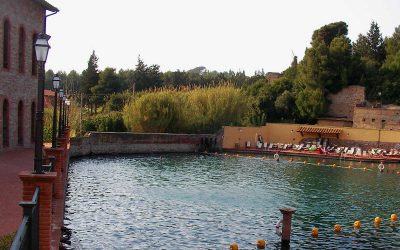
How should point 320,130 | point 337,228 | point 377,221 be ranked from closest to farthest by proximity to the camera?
point 337,228 → point 377,221 → point 320,130

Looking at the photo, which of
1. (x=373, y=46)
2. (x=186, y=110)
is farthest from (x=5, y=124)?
(x=373, y=46)

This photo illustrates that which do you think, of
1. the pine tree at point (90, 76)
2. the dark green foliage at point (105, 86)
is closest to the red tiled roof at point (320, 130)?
the dark green foliage at point (105, 86)

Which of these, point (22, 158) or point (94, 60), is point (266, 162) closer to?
point (22, 158)

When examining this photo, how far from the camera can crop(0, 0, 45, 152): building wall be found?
25500 millimetres

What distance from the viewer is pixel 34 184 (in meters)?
9.27

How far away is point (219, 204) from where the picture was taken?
23.3 meters

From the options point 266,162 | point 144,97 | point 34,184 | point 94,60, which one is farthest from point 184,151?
point 94,60

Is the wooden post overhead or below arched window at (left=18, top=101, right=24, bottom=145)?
below

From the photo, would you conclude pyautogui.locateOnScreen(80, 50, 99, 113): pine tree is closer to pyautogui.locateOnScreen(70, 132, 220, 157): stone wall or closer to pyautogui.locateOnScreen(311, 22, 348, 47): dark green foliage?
pyautogui.locateOnScreen(311, 22, 348, 47): dark green foliage

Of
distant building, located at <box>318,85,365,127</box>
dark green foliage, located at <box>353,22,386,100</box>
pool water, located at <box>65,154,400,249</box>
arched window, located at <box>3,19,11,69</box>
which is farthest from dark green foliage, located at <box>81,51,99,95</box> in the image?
arched window, located at <box>3,19,11,69</box>

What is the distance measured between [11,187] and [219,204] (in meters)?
10.6

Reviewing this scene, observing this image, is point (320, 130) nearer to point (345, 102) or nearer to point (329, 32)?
point (345, 102)

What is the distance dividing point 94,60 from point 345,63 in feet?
161

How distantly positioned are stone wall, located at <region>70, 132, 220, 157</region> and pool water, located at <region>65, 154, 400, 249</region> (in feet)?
15.2
